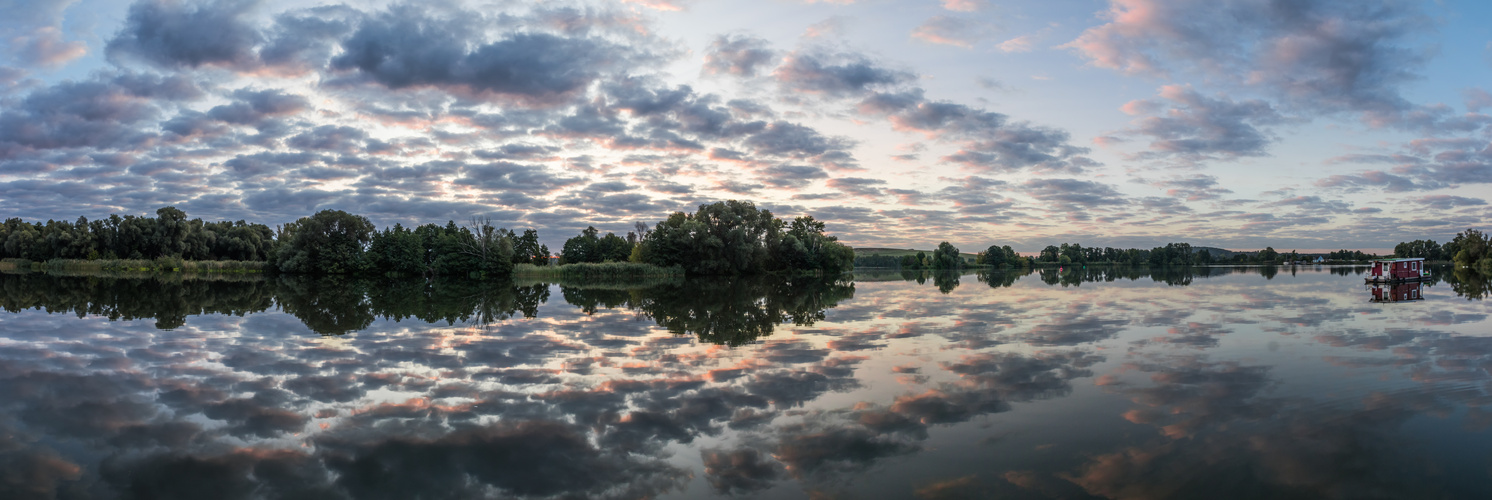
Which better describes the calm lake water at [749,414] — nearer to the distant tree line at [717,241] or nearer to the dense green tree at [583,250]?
the distant tree line at [717,241]

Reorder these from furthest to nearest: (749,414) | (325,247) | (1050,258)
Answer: (1050,258), (325,247), (749,414)

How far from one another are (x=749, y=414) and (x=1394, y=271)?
2039 inches

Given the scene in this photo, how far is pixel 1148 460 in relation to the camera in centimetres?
562

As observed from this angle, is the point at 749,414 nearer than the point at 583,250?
Yes

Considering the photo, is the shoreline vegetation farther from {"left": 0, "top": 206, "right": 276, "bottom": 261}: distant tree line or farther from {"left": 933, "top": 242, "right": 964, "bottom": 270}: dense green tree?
{"left": 933, "top": 242, "right": 964, "bottom": 270}: dense green tree

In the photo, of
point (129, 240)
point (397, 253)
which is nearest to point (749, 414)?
point (397, 253)

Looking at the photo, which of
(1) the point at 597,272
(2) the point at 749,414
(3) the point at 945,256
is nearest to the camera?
(2) the point at 749,414

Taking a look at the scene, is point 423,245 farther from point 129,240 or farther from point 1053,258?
point 1053,258

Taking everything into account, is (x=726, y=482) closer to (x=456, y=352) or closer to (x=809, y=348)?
(x=809, y=348)

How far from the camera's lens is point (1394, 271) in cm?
Result: 4044

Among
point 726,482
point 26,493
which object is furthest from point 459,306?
point 726,482

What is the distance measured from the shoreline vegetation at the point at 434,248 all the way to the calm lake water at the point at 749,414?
1756 inches

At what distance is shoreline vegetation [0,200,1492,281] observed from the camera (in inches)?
2677

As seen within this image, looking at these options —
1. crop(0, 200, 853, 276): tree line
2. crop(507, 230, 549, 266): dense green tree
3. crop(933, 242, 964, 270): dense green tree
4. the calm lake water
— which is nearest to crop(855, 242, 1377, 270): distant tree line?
crop(933, 242, 964, 270): dense green tree
